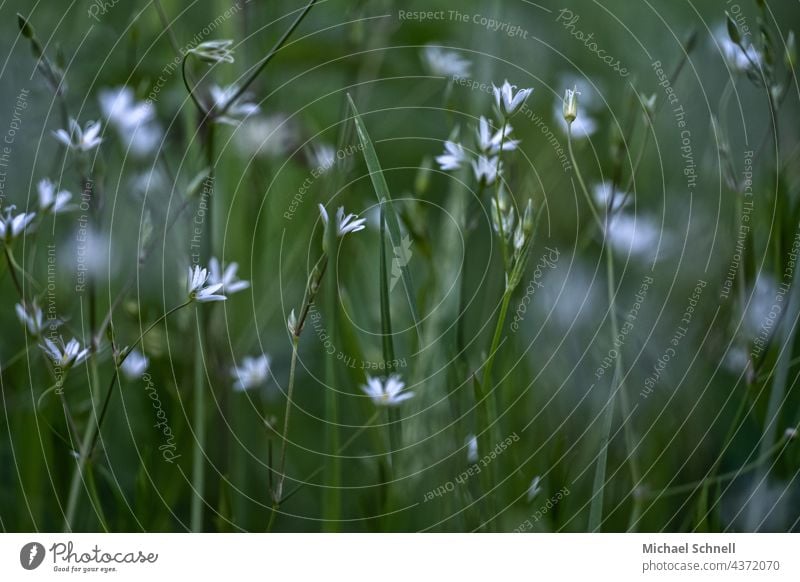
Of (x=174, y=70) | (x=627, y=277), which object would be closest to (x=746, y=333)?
(x=627, y=277)

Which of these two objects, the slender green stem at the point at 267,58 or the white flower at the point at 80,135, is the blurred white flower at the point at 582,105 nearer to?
the slender green stem at the point at 267,58

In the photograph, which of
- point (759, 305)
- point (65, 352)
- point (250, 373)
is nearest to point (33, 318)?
point (65, 352)

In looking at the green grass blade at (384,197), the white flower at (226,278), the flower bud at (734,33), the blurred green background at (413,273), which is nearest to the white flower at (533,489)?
the blurred green background at (413,273)

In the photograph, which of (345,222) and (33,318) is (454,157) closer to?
(345,222)

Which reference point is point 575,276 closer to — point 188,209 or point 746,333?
point 746,333
